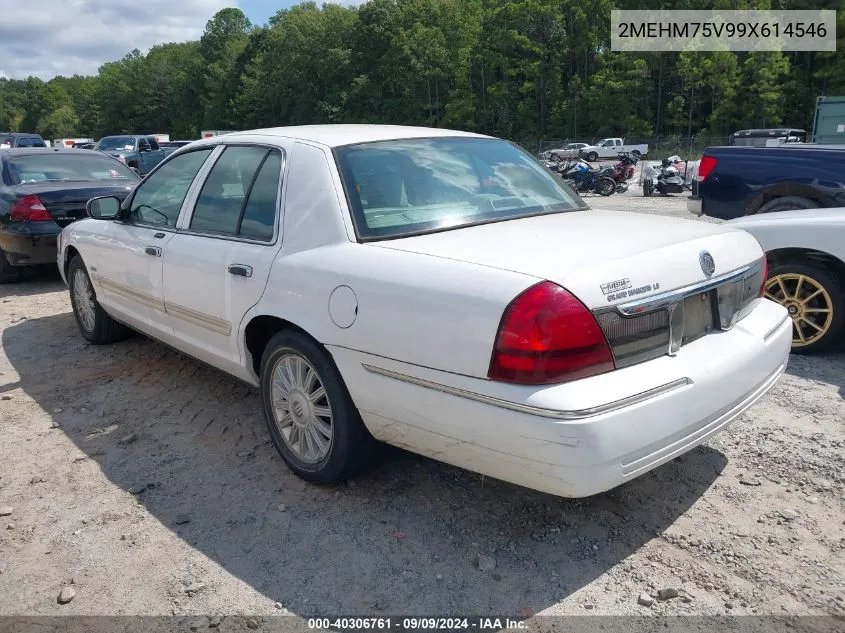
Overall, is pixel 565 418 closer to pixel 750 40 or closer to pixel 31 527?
pixel 31 527

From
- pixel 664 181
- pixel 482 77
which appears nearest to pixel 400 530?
pixel 664 181

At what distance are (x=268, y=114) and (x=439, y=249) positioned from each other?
306 feet

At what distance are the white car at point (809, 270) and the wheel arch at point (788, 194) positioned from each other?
1480 mm

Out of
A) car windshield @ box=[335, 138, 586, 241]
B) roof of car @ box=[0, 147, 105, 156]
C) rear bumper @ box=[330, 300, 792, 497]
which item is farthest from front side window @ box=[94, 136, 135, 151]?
rear bumper @ box=[330, 300, 792, 497]

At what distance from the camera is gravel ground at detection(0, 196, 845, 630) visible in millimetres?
Answer: 2545

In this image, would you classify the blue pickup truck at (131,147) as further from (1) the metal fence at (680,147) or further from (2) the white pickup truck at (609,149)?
(2) the white pickup truck at (609,149)

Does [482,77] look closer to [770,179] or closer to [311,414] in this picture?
[770,179]

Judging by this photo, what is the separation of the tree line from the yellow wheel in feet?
181

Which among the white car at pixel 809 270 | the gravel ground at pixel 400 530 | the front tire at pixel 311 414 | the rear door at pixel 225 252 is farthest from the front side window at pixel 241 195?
the white car at pixel 809 270

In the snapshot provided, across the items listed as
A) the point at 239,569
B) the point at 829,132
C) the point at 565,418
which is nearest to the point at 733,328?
the point at 565,418

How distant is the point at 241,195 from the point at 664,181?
1805 centimetres

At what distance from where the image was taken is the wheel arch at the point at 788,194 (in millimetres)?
6289

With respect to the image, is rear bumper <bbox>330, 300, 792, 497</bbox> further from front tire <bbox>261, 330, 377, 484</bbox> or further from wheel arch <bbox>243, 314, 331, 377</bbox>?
wheel arch <bbox>243, 314, 331, 377</bbox>

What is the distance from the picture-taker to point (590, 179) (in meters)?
21.2
